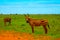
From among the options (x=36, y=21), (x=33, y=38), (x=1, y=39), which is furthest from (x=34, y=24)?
(x=1, y=39)

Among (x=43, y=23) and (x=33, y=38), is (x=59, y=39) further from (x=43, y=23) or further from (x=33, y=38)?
(x=43, y=23)

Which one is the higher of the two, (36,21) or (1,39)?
(36,21)

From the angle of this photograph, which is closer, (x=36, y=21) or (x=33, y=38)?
(x=33, y=38)

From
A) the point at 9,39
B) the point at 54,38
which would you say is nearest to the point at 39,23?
the point at 54,38

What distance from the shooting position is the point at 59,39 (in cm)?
1516

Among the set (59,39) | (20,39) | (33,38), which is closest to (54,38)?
(59,39)

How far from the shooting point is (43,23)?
751 inches

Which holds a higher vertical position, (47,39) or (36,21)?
(36,21)

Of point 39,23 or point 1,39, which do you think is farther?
point 39,23

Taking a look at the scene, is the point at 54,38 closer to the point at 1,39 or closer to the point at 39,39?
the point at 39,39

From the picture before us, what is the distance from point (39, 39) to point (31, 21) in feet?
14.1

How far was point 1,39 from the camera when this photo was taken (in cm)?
1456

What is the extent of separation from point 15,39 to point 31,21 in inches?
186

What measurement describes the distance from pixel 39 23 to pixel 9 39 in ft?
16.9
